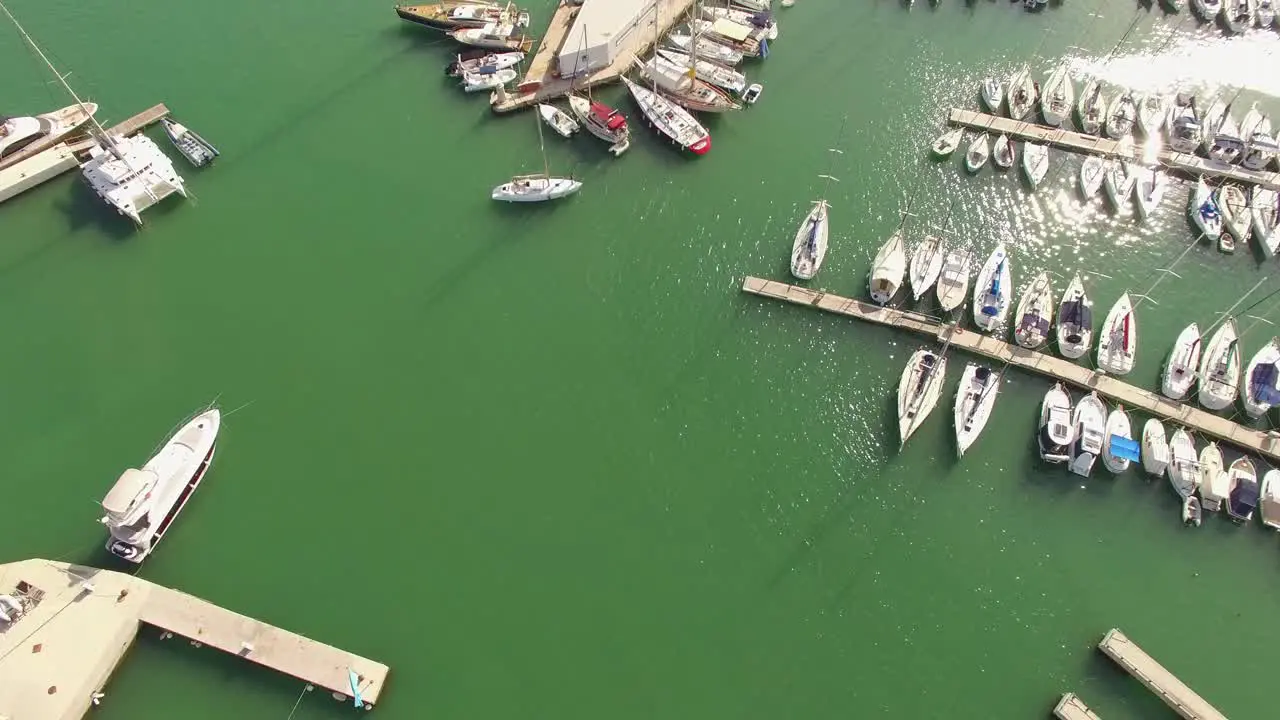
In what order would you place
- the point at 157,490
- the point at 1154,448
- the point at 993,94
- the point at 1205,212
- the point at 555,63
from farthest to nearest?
1. the point at 555,63
2. the point at 993,94
3. the point at 1205,212
4. the point at 1154,448
5. the point at 157,490

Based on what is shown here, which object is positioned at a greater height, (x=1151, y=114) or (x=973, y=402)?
(x=1151, y=114)

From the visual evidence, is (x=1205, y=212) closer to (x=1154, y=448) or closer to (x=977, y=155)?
(x=977, y=155)

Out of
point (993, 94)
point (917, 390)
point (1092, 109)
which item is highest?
point (1092, 109)

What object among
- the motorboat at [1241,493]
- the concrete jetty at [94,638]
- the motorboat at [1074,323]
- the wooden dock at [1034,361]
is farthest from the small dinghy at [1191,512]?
the concrete jetty at [94,638]

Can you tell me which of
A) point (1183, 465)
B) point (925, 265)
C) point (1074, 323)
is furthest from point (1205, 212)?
point (925, 265)

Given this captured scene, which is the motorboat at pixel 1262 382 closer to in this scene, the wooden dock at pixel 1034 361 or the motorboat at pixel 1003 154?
the wooden dock at pixel 1034 361

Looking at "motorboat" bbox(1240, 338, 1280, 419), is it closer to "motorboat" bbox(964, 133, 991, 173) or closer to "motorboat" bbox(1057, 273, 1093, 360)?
"motorboat" bbox(1057, 273, 1093, 360)
